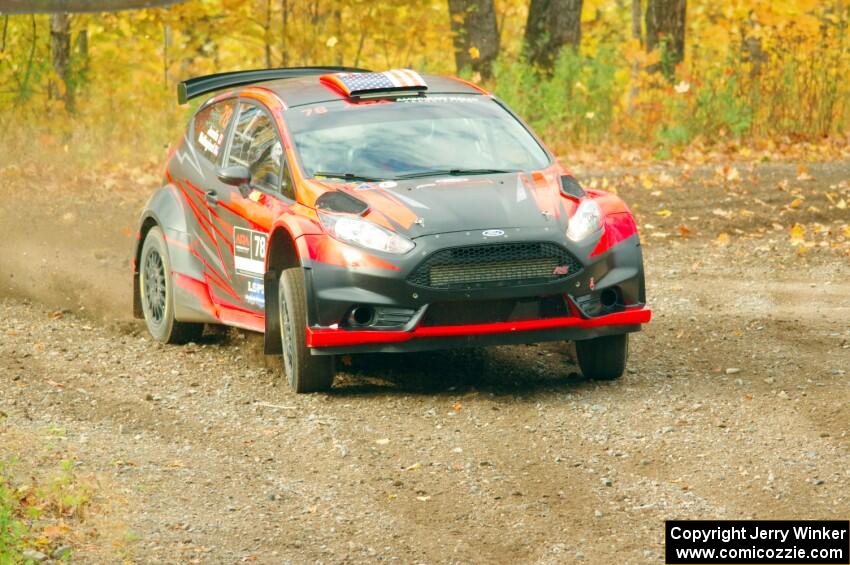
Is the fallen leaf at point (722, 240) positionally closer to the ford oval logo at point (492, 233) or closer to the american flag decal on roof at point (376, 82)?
the american flag decal on roof at point (376, 82)

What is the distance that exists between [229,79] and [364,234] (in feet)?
9.75

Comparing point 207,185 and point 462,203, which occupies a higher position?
point 462,203

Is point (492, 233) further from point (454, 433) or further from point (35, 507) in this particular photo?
point (35, 507)

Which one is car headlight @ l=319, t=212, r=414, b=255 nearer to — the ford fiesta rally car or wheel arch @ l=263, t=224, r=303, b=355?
the ford fiesta rally car

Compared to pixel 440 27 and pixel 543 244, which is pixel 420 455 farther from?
pixel 440 27

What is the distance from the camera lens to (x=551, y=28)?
75.6 feet

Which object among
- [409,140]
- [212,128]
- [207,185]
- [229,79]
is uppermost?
[229,79]

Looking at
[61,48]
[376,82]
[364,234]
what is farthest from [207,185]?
[61,48]

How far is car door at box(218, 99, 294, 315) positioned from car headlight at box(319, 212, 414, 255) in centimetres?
54

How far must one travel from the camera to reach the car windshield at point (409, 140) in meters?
8.78

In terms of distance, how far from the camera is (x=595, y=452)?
709 cm

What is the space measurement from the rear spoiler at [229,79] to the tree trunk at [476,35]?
44.3 ft

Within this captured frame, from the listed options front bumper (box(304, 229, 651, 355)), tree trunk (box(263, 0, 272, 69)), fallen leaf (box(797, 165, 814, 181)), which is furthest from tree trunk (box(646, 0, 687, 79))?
front bumper (box(304, 229, 651, 355))

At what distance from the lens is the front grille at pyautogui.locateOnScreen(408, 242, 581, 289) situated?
7.87 meters
